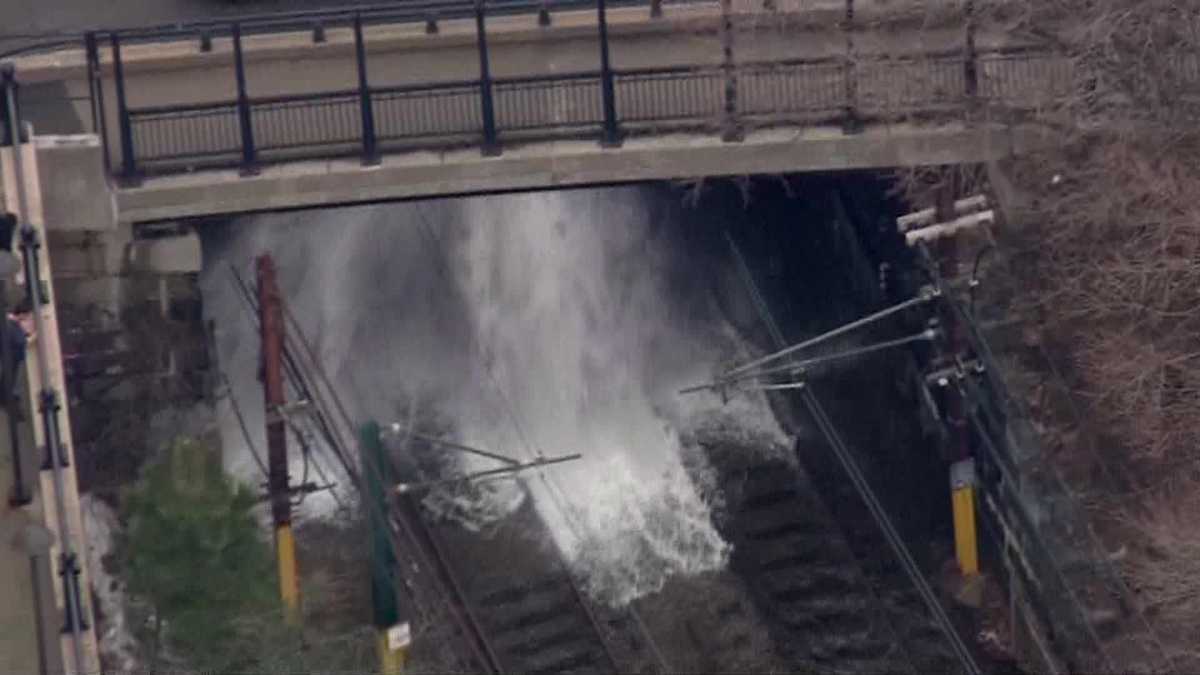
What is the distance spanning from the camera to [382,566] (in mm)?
18594

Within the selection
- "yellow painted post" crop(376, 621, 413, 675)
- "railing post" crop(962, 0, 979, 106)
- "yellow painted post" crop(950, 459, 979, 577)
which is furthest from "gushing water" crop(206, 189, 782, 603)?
"railing post" crop(962, 0, 979, 106)

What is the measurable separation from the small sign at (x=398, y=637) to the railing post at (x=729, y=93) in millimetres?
5048

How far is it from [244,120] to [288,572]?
3847 mm

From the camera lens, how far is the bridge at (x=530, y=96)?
1847 cm

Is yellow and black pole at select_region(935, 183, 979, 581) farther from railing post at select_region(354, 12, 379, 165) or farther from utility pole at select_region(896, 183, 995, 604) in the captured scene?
railing post at select_region(354, 12, 379, 165)

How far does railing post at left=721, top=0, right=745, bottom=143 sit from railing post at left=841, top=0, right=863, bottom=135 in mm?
937

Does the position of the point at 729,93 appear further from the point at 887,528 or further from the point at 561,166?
the point at 887,528

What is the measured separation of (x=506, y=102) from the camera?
62.1 ft

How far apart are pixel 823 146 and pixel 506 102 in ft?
9.19

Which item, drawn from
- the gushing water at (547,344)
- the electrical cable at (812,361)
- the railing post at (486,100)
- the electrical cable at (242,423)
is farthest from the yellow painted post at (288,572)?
the electrical cable at (812,361)

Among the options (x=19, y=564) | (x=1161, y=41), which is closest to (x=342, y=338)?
(x=19, y=564)

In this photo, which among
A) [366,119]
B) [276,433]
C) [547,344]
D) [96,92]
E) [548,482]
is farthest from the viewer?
[547,344]

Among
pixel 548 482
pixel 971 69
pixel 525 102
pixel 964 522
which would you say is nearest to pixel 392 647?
pixel 548 482

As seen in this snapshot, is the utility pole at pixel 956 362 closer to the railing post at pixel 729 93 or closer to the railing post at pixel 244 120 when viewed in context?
the railing post at pixel 729 93
